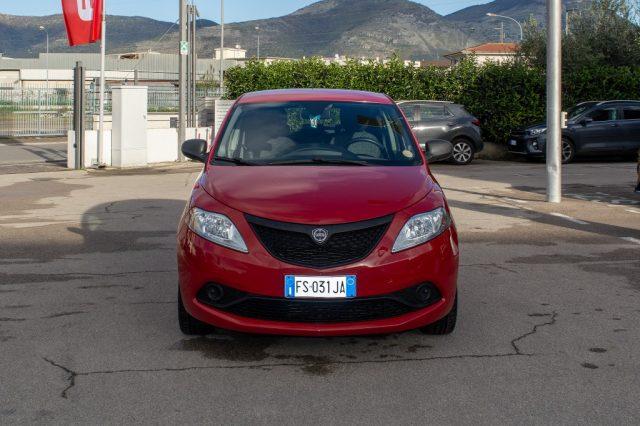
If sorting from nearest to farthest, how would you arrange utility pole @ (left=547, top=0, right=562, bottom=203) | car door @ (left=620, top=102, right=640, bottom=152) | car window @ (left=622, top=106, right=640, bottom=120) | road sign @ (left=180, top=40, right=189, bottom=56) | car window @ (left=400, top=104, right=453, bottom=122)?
utility pole @ (left=547, top=0, right=562, bottom=203) → road sign @ (left=180, top=40, right=189, bottom=56) → car window @ (left=400, top=104, right=453, bottom=122) → car door @ (left=620, top=102, right=640, bottom=152) → car window @ (left=622, top=106, right=640, bottom=120)

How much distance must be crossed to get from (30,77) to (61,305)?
87.8m

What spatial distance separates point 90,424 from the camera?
167 inches

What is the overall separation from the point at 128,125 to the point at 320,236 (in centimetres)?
1565

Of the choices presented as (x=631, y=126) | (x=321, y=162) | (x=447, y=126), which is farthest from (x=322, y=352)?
(x=631, y=126)

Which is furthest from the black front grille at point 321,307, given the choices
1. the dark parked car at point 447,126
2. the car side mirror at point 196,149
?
the dark parked car at point 447,126

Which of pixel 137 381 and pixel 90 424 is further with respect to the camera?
pixel 137 381

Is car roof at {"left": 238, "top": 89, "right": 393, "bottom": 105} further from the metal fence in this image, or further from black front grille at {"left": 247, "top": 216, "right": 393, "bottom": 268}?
the metal fence

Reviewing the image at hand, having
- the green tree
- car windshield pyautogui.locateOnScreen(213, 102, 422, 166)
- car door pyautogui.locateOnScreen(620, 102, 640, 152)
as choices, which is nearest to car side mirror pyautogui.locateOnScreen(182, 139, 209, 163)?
car windshield pyautogui.locateOnScreen(213, 102, 422, 166)

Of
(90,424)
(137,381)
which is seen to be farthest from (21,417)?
(137,381)

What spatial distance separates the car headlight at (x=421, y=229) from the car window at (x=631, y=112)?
18928 mm

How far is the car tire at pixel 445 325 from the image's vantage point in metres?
5.73

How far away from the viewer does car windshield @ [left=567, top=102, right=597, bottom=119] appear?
2297 centimetres

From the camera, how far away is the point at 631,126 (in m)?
22.8

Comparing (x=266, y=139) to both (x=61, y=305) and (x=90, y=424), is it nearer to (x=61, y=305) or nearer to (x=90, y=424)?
(x=61, y=305)
